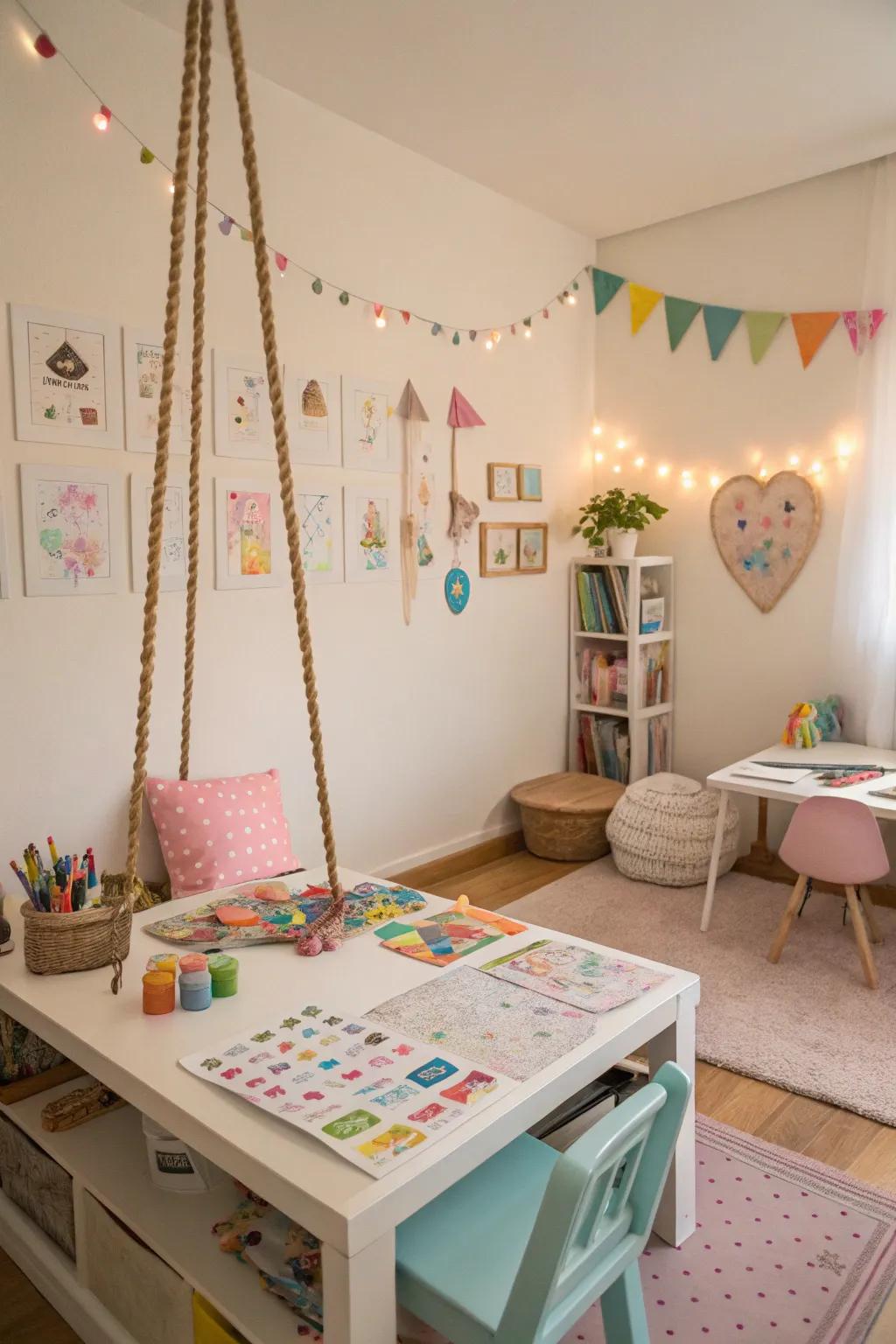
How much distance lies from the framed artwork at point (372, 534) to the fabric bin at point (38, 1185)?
6.45 ft

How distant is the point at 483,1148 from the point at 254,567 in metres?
2.07

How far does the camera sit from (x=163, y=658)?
2.86m

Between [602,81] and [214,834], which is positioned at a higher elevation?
[602,81]

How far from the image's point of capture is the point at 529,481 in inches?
163

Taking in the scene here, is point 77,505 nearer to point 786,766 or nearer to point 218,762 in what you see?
point 218,762

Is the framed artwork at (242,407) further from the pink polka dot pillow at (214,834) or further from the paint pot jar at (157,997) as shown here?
the paint pot jar at (157,997)

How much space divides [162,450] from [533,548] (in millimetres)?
2691

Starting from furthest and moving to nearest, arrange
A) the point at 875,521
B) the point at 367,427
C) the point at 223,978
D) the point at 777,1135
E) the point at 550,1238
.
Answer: the point at 875,521
the point at 367,427
the point at 777,1135
the point at 223,978
the point at 550,1238

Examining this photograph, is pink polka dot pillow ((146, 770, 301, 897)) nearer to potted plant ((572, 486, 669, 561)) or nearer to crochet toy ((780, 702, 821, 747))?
crochet toy ((780, 702, 821, 747))

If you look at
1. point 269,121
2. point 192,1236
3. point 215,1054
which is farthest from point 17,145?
point 192,1236

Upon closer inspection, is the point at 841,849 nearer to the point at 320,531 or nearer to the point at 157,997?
the point at 320,531

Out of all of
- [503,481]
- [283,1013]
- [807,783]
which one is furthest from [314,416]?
[283,1013]

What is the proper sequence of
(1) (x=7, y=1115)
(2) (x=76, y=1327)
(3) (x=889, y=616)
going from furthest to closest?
1. (3) (x=889, y=616)
2. (1) (x=7, y=1115)
3. (2) (x=76, y=1327)

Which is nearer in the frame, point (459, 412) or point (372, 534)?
point (372, 534)
